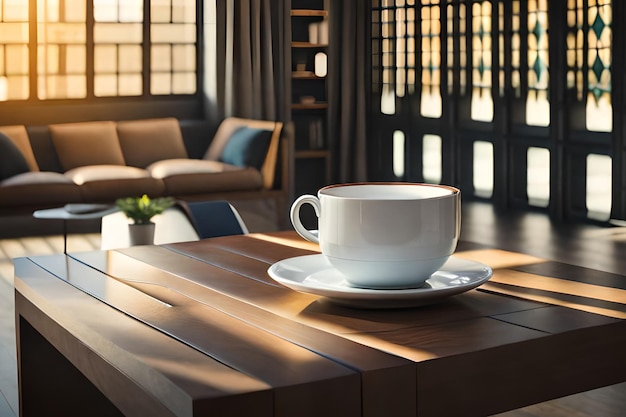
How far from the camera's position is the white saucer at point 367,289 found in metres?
1.32

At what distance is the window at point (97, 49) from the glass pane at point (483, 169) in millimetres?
2726

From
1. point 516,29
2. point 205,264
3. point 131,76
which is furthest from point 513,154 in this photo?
point 205,264

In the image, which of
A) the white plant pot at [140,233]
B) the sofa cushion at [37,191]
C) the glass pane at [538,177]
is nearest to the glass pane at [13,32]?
the sofa cushion at [37,191]

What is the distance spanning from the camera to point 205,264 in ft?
5.56

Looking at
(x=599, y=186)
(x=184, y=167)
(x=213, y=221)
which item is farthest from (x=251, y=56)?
(x=213, y=221)

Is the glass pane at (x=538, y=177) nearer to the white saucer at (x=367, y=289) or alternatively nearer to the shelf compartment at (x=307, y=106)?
the shelf compartment at (x=307, y=106)

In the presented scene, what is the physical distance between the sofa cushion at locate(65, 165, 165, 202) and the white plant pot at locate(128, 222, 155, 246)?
2204mm

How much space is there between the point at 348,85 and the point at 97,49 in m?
2.41

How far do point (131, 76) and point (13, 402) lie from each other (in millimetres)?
5855

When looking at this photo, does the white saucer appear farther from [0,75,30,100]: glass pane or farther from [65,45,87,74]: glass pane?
[65,45,87,74]: glass pane

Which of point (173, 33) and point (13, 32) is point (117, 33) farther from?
point (13, 32)

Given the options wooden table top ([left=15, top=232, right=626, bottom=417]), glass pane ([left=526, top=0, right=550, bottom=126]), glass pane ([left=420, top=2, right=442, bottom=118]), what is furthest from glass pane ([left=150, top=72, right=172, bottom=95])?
wooden table top ([left=15, top=232, right=626, bottom=417])

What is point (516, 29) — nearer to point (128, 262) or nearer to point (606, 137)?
point (606, 137)

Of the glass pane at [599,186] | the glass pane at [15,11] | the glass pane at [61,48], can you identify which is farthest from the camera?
the glass pane at [61,48]
